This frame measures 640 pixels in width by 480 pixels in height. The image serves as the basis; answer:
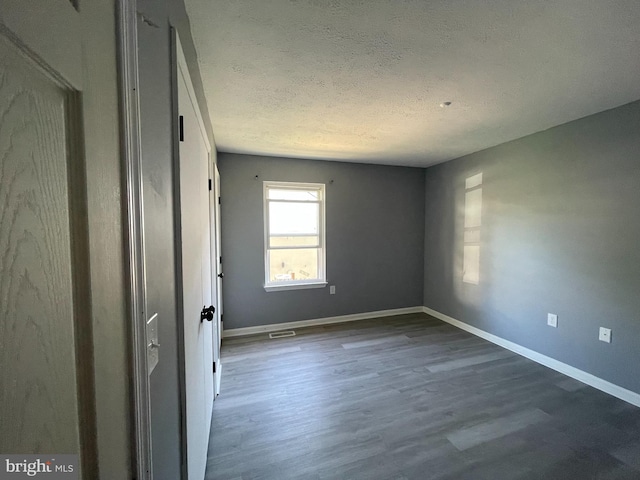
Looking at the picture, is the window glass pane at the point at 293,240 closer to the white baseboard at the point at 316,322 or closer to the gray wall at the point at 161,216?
the white baseboard at the point at 316,322

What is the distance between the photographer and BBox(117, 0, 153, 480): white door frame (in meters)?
0.49

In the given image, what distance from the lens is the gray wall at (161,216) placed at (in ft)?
2.28

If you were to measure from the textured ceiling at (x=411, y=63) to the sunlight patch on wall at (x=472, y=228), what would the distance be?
0.87 metres

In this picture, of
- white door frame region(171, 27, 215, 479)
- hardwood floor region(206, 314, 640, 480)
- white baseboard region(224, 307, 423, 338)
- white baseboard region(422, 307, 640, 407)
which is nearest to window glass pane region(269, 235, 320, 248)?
white baseboard region(224, 307, 423, 338)

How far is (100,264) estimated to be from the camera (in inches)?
16.1

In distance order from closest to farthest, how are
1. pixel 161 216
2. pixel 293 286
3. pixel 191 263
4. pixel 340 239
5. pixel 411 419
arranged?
pixel 161 216, pixel 191 263, pixel 411 419, pixel 293 286, pixel 340 239

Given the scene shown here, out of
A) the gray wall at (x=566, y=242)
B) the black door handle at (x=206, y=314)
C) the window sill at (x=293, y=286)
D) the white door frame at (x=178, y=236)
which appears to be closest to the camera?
the white door frame at (x=178, y=236)

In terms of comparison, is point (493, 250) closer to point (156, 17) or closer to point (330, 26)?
point (330, 26)

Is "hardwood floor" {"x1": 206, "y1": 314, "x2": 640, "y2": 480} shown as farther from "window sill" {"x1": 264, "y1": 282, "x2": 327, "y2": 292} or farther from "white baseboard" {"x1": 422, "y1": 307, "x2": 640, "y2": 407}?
"window sill" {"x1": 264, "y1": 282, "x2": 327, "y2": 292}

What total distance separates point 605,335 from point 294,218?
331 cm

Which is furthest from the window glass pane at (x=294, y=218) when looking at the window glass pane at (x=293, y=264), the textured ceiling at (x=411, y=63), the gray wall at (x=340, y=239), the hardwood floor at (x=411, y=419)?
the hardwood floor at (x=411, y=419)

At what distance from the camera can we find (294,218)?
3.73 m

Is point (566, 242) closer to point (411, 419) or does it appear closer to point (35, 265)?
point (411, 419)

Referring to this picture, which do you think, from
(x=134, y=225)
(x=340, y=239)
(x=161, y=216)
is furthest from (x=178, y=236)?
(x=340, y=239)
